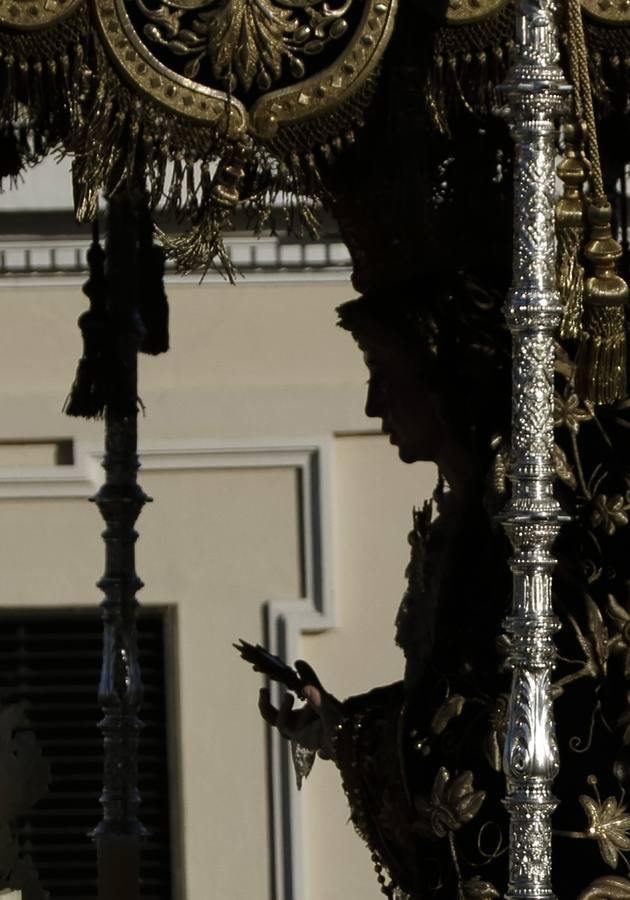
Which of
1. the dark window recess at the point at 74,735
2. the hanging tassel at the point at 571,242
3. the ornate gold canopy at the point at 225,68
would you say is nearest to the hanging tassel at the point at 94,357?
the ornate gold canopy at the point at 225,68

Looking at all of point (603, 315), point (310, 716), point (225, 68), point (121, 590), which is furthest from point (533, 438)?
point (121, 590)

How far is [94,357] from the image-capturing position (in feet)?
15.2

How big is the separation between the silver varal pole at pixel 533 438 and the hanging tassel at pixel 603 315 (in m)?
0.14

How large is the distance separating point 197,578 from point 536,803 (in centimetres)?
310

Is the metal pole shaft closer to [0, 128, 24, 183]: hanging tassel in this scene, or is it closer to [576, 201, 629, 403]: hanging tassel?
[0, 128, 24, 183]: hanging tassel

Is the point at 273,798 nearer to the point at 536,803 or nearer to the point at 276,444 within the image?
the point at 276,444

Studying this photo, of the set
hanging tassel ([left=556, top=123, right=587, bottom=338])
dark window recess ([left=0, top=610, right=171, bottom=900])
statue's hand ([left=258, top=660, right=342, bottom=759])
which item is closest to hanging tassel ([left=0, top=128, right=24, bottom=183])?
statue's hand ([left=258, top=660, right=342, bottom=759])

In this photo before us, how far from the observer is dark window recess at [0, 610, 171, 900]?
237 inches

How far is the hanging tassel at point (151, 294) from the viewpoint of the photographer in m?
4.64

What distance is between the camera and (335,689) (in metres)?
5.96

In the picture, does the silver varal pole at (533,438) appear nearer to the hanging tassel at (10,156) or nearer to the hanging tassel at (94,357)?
the hanging tassel at (10,156)

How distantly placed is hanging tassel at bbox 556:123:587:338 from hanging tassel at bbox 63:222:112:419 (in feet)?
5.43

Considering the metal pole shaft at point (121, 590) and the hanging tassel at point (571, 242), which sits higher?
the hanging tassel at point (571, 242)

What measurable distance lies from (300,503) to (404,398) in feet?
7.83
